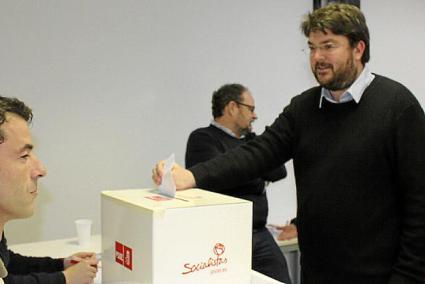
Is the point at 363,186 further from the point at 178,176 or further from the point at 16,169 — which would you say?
the point at 16,169

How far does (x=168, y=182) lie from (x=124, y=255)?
0.71 ft

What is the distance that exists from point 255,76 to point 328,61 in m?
2.03

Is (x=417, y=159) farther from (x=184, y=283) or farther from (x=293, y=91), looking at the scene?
(x=293, y=91)

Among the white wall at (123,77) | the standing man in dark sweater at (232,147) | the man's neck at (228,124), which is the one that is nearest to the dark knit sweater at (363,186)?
the standing man in dark sweater at (232,147)

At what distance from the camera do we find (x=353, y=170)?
4.98ft

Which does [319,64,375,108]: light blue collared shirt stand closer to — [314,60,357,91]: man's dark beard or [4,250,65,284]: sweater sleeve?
[314,60,357,91]: man's dark beard

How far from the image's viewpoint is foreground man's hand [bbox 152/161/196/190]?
1.47 m

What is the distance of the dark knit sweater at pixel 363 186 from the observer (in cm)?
145

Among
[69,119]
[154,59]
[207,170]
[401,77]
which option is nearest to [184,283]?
[207,170]

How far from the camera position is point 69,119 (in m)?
2.95

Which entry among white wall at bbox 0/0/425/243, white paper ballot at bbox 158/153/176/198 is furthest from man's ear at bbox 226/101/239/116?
white paper ballot at bbox 158/153/176/198

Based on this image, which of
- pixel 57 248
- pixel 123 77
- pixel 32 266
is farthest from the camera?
pixel 123 77

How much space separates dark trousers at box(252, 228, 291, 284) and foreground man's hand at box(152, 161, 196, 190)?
3.77 ft

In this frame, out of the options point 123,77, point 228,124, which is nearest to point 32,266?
point 228,124
